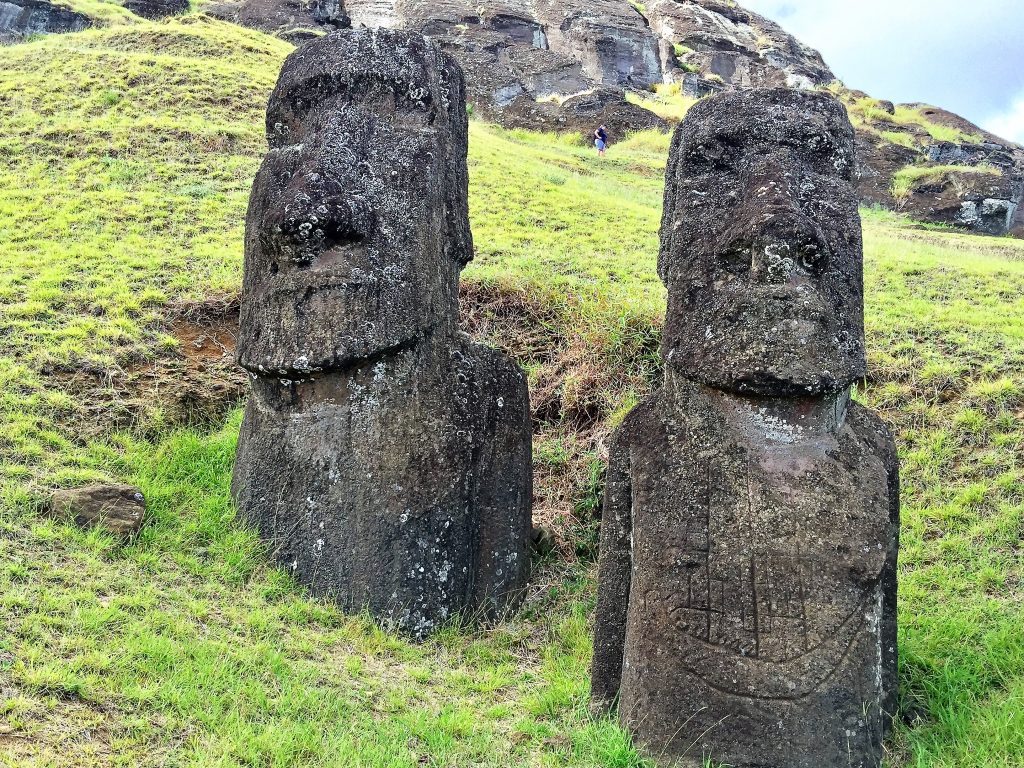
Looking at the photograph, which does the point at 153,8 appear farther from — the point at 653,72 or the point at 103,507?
the point at 103,507

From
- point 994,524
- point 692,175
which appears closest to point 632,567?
point 692,175

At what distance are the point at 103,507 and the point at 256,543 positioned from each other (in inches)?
32.8

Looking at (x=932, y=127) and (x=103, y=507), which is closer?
(x=103, y=507)

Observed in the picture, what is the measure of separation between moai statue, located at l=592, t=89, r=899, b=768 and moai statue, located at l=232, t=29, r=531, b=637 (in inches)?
40.1

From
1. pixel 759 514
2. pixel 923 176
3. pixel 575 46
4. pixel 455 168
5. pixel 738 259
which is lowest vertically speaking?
pixel 759 514

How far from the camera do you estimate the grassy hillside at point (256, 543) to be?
11.8 ft

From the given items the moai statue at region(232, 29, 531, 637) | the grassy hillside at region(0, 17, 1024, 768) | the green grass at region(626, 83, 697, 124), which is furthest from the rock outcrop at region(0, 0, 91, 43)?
the moai statue at region(232, 29, 531, 637)

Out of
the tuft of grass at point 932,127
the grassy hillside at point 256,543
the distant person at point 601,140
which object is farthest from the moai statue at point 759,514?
the tuft of grass at point 932,127

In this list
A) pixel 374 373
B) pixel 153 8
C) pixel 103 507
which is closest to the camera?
pixel 374 373

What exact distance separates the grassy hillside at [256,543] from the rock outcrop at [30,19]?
40.4 feet

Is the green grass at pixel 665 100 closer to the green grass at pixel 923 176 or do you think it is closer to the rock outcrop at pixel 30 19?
the green grass at pixel 923 176

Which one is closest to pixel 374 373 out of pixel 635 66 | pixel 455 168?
pixel 455 168

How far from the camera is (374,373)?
15.3 ft

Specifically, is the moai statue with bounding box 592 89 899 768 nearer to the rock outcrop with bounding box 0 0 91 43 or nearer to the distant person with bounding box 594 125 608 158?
the distant person with bounding box 594 125 608 158
